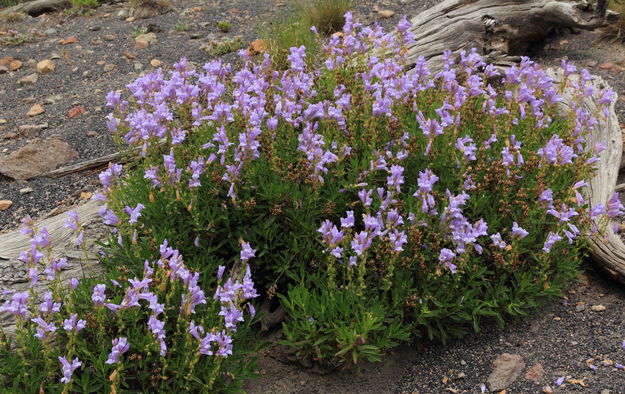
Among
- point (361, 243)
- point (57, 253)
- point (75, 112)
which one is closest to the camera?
point (361, 243)

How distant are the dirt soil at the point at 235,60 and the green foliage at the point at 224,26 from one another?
0.51ft

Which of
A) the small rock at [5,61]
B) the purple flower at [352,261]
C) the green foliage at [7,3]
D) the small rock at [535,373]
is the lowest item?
the small rock at [535,373]

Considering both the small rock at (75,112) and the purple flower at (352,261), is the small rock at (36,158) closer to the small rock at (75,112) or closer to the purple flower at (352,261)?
the small rock at (75,112)

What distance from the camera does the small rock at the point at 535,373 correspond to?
4012mm

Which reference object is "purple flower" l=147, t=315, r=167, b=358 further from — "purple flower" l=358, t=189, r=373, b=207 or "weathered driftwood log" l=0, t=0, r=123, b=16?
"weathered driftwood log" l=0, t=0, r=123, b=16

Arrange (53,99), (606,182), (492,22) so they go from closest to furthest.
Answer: (606,182) → (492,22) → (53,99)

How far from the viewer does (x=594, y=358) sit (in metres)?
4.09

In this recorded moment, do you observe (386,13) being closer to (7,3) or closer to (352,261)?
(352,261)

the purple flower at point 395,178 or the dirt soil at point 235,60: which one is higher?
the purple flower at point 395,178

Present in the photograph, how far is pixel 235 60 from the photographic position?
8969 millimetres

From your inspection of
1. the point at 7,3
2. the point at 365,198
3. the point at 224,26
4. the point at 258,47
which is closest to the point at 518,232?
the point at 365,198

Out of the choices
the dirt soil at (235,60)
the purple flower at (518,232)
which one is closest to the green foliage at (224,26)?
the dirt soil at (235,60)

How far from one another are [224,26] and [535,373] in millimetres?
7872

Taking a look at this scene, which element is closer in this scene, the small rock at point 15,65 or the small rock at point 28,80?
the small rock at point 28,80
